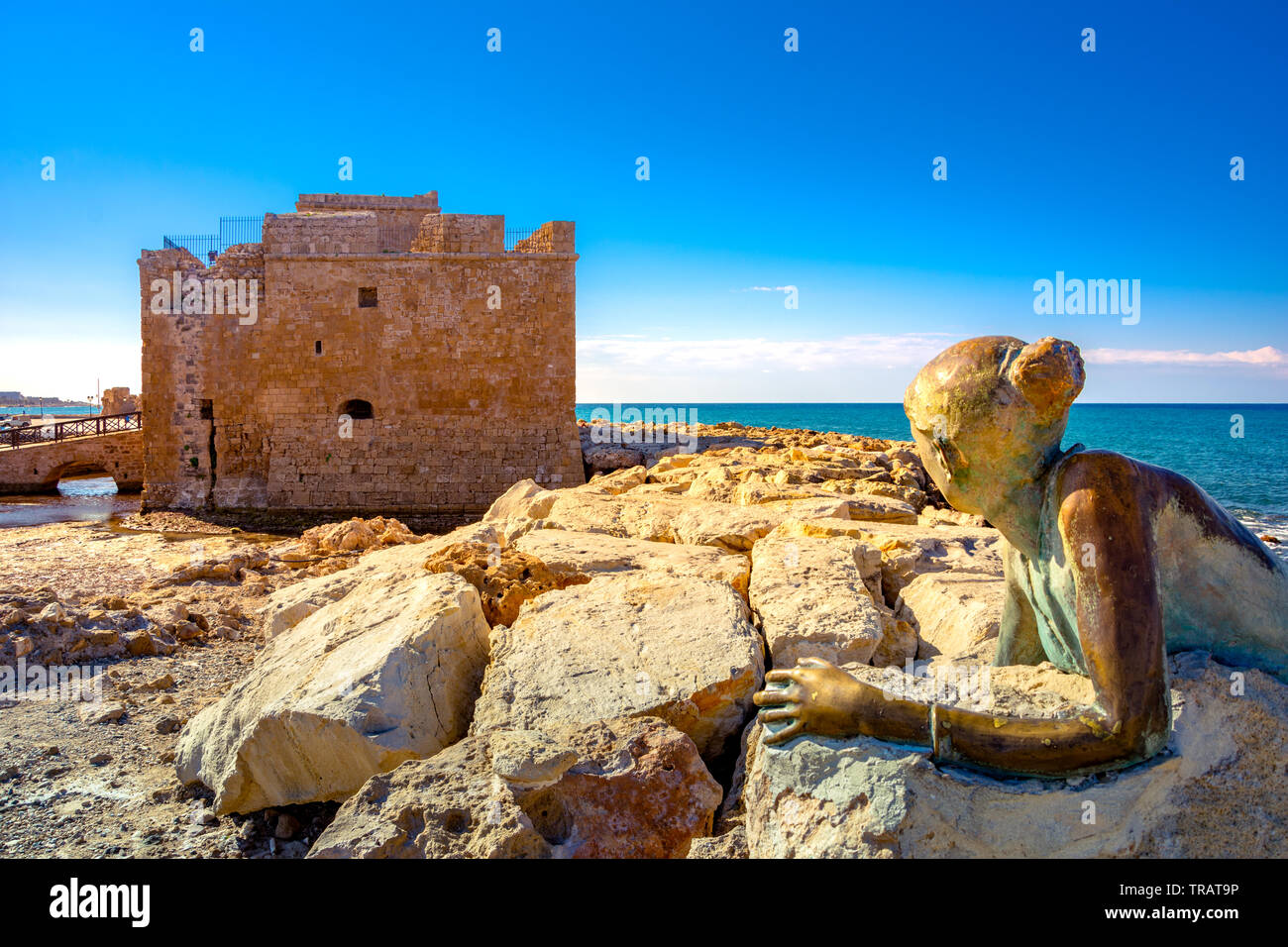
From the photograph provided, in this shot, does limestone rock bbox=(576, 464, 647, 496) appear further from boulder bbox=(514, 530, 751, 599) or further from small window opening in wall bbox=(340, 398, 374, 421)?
small window opening in wall bbox=(340, 398, 374, 421)

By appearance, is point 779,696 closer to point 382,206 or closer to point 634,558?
point 634,558

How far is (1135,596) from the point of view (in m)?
1.49

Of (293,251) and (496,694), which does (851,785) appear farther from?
(293,251)

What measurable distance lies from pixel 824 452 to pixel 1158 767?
28.4ft

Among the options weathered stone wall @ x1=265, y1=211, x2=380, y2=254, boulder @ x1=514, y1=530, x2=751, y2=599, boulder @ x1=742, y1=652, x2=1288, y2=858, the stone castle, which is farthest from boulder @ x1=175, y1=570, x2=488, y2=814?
weathered stone wall @ x1=265, y1=211, x2=380, y2=254

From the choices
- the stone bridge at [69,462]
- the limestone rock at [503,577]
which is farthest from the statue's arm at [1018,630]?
the stone bridge at [69,462]

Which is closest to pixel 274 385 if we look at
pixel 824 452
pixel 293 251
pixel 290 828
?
pixel 293 251

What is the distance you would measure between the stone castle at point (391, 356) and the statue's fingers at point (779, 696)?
1394cm

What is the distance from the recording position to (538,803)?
2.29 metres

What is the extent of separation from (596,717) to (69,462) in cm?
2424

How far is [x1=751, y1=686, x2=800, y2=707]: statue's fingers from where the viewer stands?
69.2 inches

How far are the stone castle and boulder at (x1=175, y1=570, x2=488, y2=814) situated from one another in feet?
39.9

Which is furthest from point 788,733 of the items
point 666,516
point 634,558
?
point 666,516

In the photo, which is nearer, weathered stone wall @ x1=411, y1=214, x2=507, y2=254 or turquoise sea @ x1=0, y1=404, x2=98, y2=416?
weathered stone wall @ x1=411, y1=214, x2=507, y2=254
